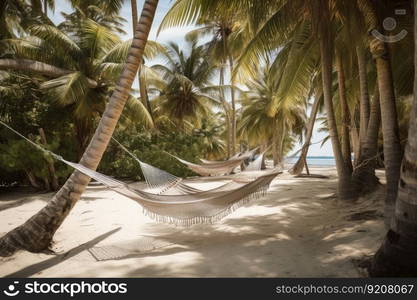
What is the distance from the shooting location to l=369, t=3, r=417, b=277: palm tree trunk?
160 centimetres

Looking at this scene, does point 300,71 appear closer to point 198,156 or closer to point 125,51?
point 125,51

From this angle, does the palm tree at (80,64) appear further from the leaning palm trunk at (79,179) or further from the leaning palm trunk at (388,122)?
the leaning palm trunk at (388,122)

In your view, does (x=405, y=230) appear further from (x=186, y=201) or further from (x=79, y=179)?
(x=79, y=179)

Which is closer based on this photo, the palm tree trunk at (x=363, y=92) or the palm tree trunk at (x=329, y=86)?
the palm tree trunk at (x=329, y=86)

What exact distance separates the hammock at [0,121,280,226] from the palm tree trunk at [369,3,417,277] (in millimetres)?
1412

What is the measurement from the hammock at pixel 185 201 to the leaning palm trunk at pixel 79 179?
23 centimetres

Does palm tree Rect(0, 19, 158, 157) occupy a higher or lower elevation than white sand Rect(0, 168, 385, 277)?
higher

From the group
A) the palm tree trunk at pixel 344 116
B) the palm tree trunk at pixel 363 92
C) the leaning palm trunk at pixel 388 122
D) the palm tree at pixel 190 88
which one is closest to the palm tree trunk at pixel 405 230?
the leaning palm trunk at pixel 388 122

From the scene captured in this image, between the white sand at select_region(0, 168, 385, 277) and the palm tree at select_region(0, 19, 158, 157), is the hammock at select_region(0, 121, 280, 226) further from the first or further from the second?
the palm tree at select_region(0, 19, 158, 157)

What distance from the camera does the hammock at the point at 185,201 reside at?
2.67 m

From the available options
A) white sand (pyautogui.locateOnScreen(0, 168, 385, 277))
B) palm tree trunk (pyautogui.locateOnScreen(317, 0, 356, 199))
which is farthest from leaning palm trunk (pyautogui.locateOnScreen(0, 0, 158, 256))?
palm tree trunk (pyautogui.locateOnScreen(317, 0, 356, 199))

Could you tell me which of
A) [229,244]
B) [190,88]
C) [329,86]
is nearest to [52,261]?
[229,244]

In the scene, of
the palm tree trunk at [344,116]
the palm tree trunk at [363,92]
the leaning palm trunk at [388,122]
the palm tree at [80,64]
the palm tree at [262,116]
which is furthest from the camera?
the palm tree at [262,116]

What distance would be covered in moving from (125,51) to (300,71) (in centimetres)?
352
